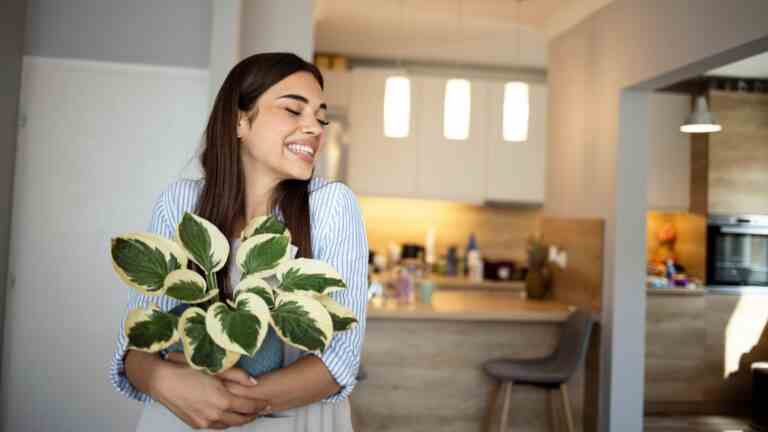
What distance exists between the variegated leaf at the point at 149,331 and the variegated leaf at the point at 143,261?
0.10 feet

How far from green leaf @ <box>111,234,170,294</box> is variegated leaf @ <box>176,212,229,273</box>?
0.11 feet

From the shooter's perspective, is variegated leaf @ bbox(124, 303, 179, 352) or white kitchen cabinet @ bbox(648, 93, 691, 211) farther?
→ white kitchen cabinet @ bbox(648, 93, 691, 211)

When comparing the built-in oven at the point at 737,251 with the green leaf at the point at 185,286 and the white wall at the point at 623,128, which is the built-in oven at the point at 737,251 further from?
the green leaf at the point at 185,286

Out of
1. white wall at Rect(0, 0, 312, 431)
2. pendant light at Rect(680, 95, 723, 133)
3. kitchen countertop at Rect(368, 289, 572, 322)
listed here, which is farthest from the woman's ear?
pendant light at Rect(680, 95, 723, 133)

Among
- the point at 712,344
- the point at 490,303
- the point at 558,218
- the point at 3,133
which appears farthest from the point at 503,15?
the point at 3,133

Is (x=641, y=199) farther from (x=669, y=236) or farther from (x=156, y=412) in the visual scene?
(x=156, y=412)

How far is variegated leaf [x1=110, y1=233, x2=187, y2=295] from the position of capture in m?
0.77

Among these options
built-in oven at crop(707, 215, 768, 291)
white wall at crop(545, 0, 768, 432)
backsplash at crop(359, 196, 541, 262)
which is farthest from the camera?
backsplash at crop(359, 196, 541, 262)

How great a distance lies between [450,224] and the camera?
6.06 m

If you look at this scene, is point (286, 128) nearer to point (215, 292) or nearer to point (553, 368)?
point (215, 292)

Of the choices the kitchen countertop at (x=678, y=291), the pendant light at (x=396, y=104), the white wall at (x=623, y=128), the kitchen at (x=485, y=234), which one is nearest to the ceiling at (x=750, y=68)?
the white wall at (x=623, y=128)

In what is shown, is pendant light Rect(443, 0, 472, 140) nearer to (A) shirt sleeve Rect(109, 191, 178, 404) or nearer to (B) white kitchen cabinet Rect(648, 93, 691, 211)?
(B) white kitchen cabinet Rect(648, 93, 691, 211)

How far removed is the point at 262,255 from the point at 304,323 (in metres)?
0.10

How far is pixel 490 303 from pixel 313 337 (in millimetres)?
3358
